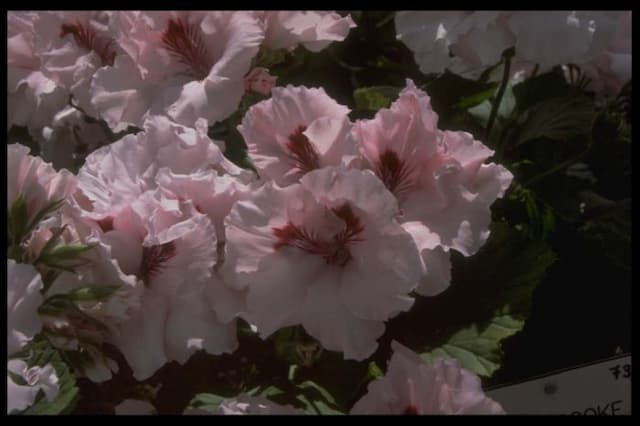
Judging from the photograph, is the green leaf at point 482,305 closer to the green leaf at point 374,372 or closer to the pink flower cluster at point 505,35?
the green leaf at point 374,372

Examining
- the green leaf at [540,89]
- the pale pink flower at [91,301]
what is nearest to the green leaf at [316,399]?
the pale pink flower at [91,301]

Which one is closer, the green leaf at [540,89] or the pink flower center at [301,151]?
the pink flower center at [301,151]

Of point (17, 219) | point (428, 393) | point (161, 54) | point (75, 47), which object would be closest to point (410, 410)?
point (428, 393)

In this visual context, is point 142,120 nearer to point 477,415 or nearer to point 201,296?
point 201,296

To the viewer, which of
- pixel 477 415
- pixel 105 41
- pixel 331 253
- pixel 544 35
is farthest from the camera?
pixel 105 41

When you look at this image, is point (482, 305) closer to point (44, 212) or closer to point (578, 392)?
point (578, 392)

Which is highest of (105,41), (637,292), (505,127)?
(105,41)

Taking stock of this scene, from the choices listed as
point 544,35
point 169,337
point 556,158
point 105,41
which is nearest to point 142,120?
point 105,41

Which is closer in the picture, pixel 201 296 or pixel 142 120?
pixel 201 296
